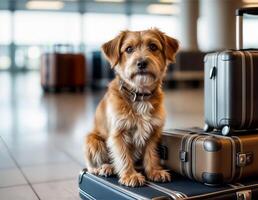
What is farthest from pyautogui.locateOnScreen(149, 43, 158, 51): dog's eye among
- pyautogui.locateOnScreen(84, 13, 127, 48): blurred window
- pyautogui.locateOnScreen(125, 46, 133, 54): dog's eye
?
pyautogui.locateOnScreen(84, 13, 127, 48): blurred window

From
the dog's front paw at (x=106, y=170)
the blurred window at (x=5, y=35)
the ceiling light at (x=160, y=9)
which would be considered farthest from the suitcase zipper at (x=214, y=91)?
the ceiling light at (x=160, y=9)

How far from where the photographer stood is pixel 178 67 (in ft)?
48.5

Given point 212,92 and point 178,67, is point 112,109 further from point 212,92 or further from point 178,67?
point 178,67

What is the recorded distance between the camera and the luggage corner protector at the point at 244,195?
2.24 m

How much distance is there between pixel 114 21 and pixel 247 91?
23639mm

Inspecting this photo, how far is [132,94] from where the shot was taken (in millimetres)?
2518

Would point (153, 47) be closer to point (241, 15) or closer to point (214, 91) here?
point (214, 91)

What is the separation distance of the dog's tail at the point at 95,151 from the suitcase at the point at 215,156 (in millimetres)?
427

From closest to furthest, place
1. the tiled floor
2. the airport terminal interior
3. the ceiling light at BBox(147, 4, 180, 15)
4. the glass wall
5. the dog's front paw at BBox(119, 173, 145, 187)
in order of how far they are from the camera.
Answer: the dog's front paw at BBox(119, 173, 145, 187) < the tiled floor < the airport terminal interior < the glass wall < the ceiling light at BBox(147, 4, 180, 15)

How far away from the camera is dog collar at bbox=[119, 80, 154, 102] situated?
2.51 metres

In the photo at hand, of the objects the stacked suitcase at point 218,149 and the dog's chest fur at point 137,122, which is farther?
the dog's chest fur at point 137,122

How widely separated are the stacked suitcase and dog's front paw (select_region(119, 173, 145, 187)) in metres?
0.04

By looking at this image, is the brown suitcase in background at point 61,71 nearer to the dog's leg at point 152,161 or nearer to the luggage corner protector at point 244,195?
the dog's leg at point 152,161

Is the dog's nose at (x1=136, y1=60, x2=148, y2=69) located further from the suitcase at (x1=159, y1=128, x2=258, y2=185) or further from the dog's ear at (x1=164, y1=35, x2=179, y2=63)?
the suitcase at (x1=159, y1=128, x2=258, y2=185)
